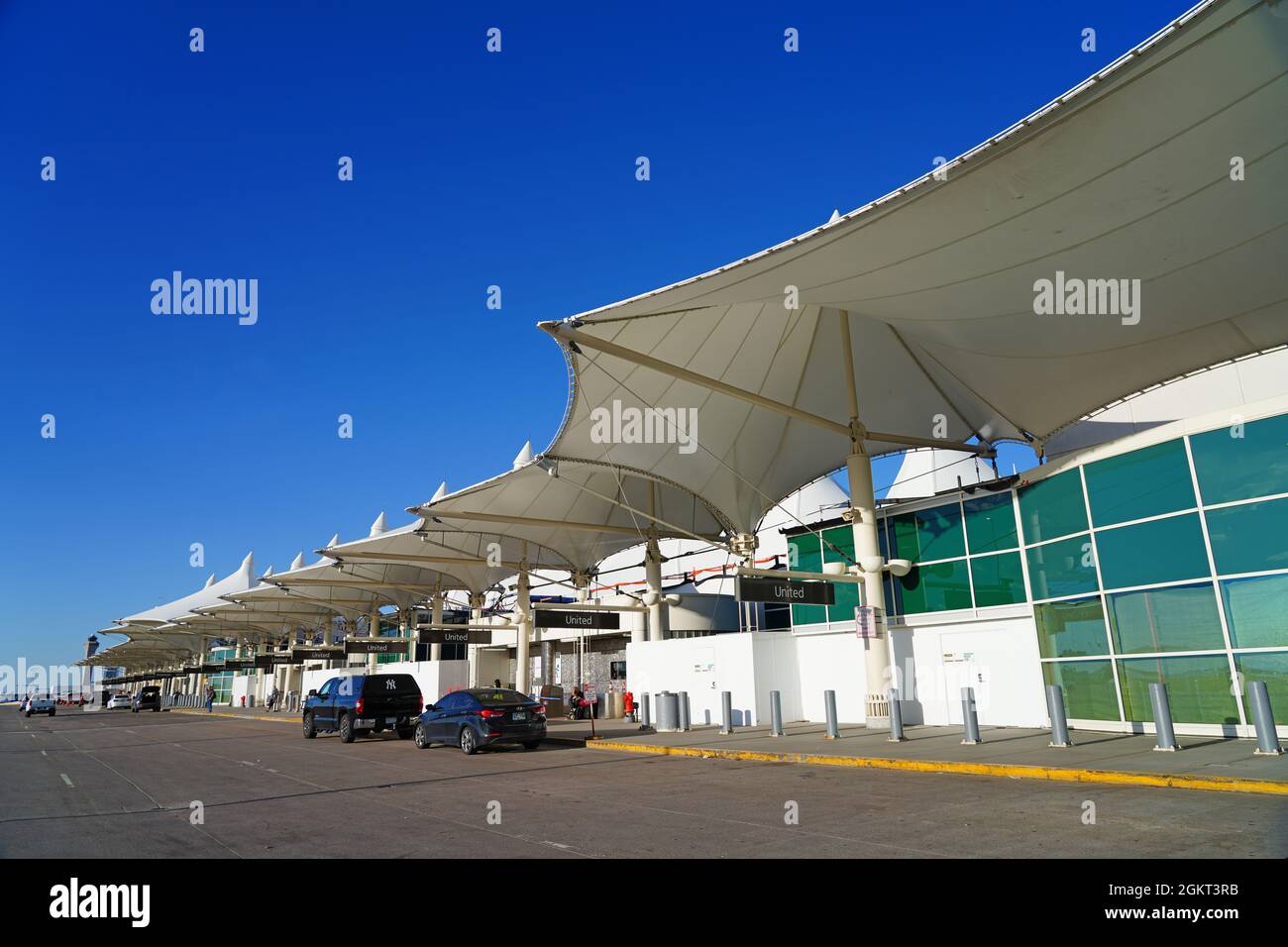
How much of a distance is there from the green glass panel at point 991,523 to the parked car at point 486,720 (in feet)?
37.7

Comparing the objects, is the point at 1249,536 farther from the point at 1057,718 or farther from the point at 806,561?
the point at 806,561

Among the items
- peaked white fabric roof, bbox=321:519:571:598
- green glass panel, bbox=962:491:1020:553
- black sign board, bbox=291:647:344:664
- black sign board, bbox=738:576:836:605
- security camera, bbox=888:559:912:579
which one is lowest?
black sign board, bbox=291:647:344:664

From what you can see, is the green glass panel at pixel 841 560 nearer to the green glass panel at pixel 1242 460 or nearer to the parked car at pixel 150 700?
the green glass panel at pixel 1242 460

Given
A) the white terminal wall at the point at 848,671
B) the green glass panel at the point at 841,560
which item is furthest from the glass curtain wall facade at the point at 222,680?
the green glass panel at the point at 841,560

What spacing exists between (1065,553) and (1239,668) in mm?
4121

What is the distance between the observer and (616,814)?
9.70m

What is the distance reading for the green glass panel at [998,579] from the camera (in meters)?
19.0

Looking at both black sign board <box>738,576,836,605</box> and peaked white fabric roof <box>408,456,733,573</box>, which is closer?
black sign board <box>738,576,836,605</box>

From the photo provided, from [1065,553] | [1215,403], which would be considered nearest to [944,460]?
[1215,403]

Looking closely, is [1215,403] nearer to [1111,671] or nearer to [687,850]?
[1111,671]

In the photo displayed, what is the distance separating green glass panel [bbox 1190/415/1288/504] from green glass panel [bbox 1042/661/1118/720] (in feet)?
13.8

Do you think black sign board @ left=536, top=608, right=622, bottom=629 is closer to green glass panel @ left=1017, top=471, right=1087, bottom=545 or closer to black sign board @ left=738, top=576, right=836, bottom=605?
black sign board @ left=738, top=576, right=836, bottom=605

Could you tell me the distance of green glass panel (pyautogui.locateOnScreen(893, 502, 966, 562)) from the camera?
2066cm

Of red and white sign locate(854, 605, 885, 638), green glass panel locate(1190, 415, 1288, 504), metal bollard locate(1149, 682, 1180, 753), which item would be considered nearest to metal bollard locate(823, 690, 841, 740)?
red and white sign locate(854, 605, 885, 638)
